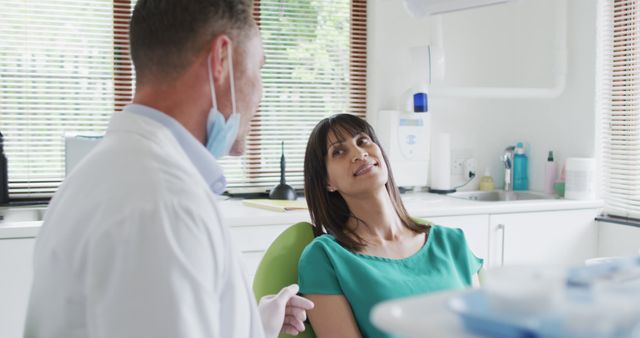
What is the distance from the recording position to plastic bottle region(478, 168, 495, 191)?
3631 mm

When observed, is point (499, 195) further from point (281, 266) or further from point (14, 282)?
point (14, 282)

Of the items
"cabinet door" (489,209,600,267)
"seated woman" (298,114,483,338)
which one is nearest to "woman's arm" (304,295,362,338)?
"seated woman" (298,114,483,338)

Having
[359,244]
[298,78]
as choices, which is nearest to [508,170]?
[298,78]

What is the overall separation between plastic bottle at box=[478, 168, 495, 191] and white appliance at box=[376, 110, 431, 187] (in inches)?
15.2

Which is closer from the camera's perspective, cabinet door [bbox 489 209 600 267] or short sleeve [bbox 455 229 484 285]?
short sleeve [bbox 455 229 484 285]

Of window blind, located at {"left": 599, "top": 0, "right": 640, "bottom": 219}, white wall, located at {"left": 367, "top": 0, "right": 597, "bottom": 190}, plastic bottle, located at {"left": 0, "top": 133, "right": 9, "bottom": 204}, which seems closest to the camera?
plastic bottle, located at {"left": 0, "top": 133, "right": 9, "bottom": 204}

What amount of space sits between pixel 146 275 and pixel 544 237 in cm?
261

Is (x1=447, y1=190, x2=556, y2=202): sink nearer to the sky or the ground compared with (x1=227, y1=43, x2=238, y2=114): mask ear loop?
nearer to the ground

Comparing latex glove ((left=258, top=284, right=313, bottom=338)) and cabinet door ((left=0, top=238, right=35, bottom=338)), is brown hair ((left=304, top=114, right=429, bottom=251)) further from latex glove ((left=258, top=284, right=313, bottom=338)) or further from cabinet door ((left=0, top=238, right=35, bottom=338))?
cabinet door ((left=0, top=238, right=35, bottom=338))

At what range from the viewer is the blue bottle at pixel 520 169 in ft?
12.0

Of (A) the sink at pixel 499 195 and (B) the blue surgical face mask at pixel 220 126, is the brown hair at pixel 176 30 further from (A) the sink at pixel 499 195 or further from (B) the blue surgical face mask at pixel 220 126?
(A) the sink at pixel 499 195

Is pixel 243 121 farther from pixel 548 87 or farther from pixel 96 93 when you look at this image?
pixel 548 87

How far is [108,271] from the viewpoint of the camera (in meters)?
0.86

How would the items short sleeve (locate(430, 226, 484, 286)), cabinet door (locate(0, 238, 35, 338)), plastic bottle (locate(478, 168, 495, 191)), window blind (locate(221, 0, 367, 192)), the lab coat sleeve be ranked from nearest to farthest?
the lab coat sleeve, short sleeve (locate(430, 226, 484, 286)), cabinet door (locate(0, 238, 35, 338)), window blind (locate(221, 0, 367, 192)), plastic bottle (locate(478, 168, 495, 191))
